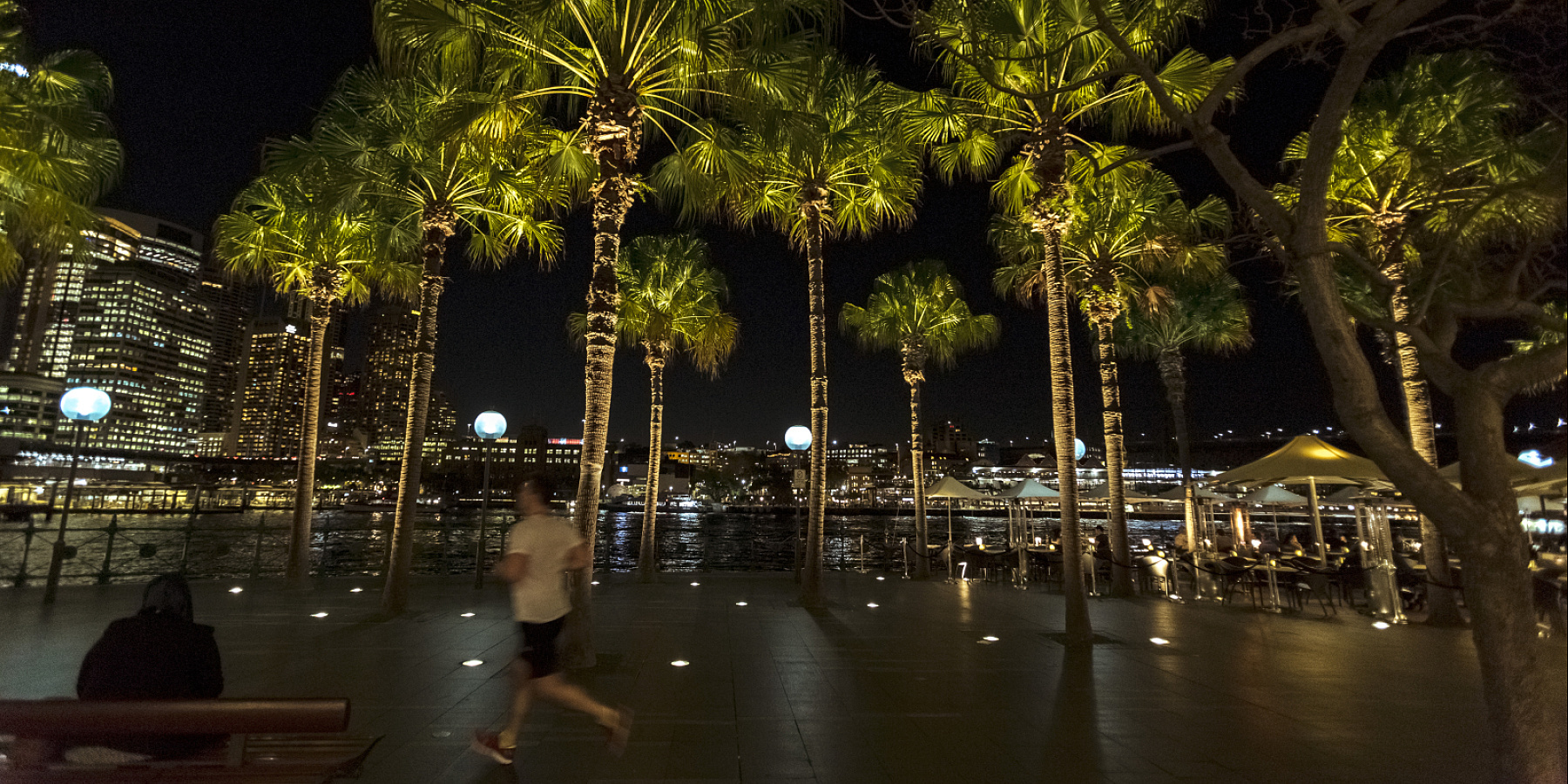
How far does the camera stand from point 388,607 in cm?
1049

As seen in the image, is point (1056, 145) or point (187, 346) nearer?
point (1056, 145)

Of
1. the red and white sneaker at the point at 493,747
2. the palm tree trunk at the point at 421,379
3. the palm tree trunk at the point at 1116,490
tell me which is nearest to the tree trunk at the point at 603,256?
the red and white sneaker at the point at 493,747

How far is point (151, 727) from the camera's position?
3.09m

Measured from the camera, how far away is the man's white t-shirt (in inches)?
182

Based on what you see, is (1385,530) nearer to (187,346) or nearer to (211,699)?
(211,699)

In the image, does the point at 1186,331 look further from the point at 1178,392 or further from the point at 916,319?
the point at 916,319

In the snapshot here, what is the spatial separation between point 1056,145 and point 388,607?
12.5 metres

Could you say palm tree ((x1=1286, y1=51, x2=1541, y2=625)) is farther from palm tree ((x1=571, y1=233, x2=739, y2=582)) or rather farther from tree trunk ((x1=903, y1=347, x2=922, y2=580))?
palm tree ((x1=571, y1=233, x2=739, y2=582))

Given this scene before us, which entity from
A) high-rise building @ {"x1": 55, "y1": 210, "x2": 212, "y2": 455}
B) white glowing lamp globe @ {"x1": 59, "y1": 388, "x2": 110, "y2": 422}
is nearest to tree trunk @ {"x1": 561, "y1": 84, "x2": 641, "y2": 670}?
high-rise building @ {"x1": 55, "y1": 210, "x2": 212, "y2": 455}

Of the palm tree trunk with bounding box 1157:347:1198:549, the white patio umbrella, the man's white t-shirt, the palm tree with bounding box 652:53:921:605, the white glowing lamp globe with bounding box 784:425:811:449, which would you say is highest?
the palm tree with bounding box 652:53:921:605

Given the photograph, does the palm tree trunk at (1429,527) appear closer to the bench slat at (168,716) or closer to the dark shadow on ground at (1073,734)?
the dark shadow on ground at (1073,734)

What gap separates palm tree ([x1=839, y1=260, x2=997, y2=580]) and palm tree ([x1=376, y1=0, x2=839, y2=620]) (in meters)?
14.0

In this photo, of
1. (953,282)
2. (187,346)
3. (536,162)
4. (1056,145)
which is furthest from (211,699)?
(187,346)

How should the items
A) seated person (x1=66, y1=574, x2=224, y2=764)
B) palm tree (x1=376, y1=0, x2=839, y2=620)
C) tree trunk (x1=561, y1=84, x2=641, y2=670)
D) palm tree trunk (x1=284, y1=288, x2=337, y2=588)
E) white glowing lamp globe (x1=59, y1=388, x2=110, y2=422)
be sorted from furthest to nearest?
palm tree trunk (x1=284, y1=288, x2=337, y2=588), white glowing lamp globe (x1=59, y1=388, x2=110, y2=422), tree trunk (x1=561, y1=84, x2=641, y2=670), palm tree (x1=376, y1=0, x2=839, y2=620), seated person (x1=66, y1=574, x2=224, y2=764)
